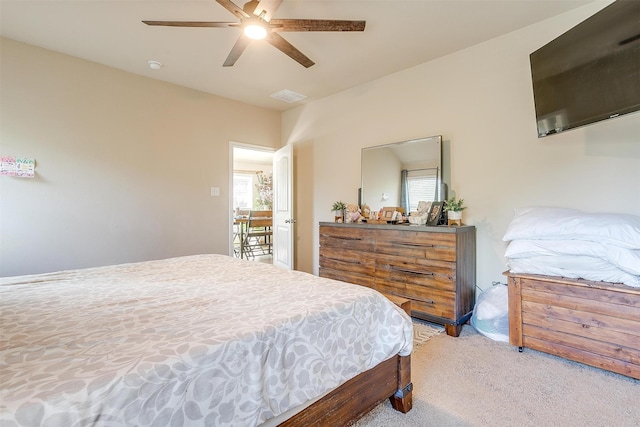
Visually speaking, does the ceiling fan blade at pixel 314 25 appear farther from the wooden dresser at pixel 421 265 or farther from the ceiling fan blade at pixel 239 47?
the wooden dresser at pixel 421 265

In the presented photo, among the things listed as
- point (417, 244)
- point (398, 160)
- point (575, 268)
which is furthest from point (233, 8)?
point (575, 268)

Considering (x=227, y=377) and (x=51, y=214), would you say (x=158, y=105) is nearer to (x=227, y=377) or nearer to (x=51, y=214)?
(x=51, y=214)

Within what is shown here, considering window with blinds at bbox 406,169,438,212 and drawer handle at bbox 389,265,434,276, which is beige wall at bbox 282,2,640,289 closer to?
window with blinds at bbox 406,169,438,212

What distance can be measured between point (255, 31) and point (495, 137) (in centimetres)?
220

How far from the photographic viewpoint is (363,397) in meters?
1.30

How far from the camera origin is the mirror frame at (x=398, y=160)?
2.96 meters

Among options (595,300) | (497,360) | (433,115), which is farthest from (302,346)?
(433,115)

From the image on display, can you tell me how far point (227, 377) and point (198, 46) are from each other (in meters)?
2.92

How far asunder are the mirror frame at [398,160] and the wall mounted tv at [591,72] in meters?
0.90

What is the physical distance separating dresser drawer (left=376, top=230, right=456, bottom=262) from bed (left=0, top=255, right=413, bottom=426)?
1.23 m

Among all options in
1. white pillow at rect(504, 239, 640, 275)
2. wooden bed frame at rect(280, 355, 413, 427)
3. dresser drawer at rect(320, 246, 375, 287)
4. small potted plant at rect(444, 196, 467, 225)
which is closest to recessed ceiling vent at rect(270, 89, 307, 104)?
dresser drawer at rect(320, 246, 375, 287)

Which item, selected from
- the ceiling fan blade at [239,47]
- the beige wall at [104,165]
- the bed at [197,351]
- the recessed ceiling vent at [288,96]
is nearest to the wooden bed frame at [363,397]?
the bed at [197,351]

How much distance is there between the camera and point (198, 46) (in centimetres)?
276

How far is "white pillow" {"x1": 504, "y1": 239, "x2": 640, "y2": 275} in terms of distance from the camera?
5.78 ft
